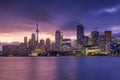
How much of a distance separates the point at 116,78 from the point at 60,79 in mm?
11358

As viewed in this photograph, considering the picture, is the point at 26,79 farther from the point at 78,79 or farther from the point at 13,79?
the point at 78,79

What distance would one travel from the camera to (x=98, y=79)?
51406 millimetres

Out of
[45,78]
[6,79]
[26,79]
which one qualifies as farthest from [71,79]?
[6,79]

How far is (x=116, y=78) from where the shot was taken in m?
52.9

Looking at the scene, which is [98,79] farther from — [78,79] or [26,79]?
[26,79]

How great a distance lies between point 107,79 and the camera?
50750 millimetres

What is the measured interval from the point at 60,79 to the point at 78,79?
12.0 ft

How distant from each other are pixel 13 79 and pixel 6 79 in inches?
68.5

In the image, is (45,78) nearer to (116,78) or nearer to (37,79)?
(37,79)

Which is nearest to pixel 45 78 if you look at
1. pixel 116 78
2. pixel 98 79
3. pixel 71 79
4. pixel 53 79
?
pixel 53 79

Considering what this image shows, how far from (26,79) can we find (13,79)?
248cm

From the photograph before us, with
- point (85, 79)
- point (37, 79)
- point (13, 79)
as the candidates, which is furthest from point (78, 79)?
point (13, 79)

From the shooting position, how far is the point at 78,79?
52469 millimetres

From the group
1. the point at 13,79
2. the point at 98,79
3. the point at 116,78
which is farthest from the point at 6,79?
the point at 116,78
